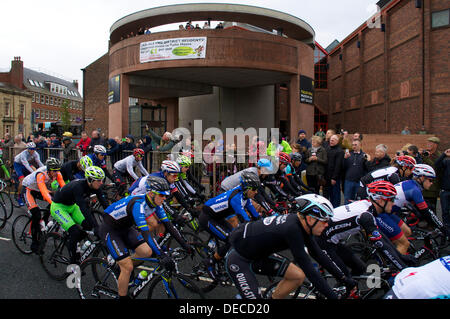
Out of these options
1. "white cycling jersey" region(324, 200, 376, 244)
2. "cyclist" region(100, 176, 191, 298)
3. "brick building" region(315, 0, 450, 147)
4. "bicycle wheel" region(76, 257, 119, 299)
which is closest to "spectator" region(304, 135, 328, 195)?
"white cycling jersey" region(324, 200, 376, 244)

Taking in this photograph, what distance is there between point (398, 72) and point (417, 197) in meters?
23.0

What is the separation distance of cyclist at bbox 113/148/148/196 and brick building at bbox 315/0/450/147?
19045 millimetres

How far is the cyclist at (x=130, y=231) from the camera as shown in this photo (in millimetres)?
4242

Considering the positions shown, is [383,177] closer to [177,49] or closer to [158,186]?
[158,186]

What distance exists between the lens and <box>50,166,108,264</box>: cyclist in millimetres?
5160

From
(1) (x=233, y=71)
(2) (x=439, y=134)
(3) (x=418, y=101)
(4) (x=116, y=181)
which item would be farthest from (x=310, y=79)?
(4) (x=116, y=181)

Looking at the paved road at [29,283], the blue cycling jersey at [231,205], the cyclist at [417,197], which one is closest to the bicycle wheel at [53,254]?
the paved road at [29,283]

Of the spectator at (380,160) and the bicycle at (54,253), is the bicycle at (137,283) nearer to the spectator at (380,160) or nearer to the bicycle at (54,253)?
the bicycle at (54,253)

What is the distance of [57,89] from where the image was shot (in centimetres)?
8031

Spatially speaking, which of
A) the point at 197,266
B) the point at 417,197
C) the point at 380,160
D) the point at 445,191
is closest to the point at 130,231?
the point at 197,266
